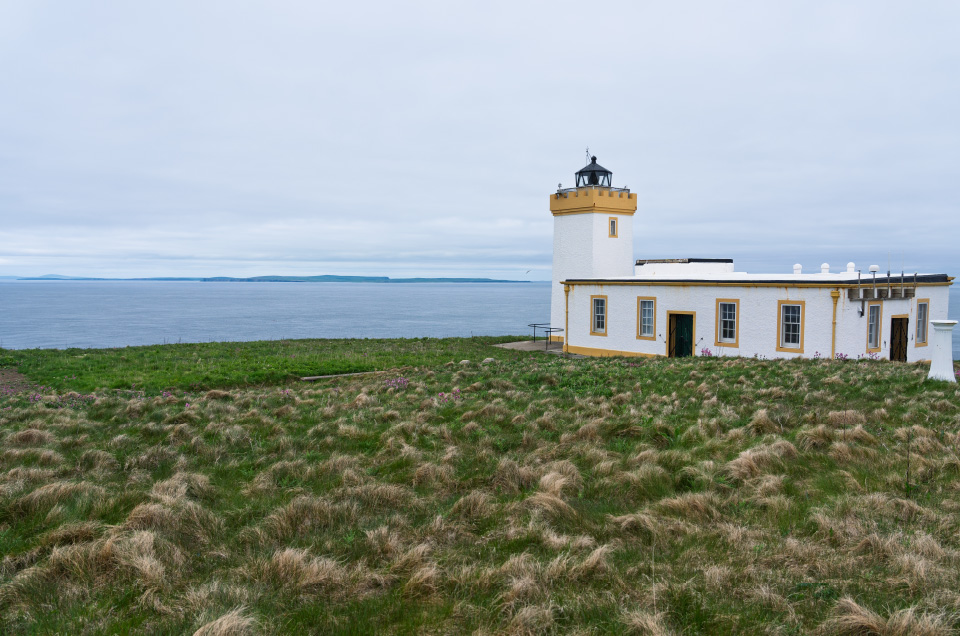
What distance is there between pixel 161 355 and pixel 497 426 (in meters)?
21.3

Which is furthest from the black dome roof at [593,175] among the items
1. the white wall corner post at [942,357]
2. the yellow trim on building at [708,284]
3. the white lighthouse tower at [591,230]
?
the white wall corner post at [942,357]

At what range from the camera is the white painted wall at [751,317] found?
20641mm

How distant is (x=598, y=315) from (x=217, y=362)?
16.0m

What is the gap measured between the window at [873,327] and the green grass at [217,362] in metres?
13.6

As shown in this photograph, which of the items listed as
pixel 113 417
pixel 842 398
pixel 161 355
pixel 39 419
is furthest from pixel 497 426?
pixel 161 355

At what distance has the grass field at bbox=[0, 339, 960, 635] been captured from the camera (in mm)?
4125

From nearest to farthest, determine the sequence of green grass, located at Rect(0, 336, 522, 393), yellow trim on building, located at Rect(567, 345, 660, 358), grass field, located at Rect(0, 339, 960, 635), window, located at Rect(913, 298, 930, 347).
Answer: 1. grass field, located at Rect(0, 339, 960, 635)
2. green grass, located at Rect(0, 336, 522, 393)
3. window, located at Rect(913, 298, 930, 347)
4. yellow trim on building, located at Rect(567, 345, 660, 358)

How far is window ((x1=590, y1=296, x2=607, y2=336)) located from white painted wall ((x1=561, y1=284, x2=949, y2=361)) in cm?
22

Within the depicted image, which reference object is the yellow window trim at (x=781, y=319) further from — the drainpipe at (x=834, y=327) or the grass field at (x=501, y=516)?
the grass field at (x=501, y=516)

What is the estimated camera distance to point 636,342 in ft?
84.7

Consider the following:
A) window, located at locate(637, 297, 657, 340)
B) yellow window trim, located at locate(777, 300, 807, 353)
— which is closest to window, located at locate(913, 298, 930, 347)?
yellow window trim, located at locate(777, 300, 807, 353)

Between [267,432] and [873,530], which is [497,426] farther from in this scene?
[873,530]

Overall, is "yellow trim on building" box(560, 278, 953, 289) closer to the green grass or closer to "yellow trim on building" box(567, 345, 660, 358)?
"yellow trim on building" box(567, 345, 660, 358)

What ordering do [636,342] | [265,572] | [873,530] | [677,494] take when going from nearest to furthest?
[265,572]
[873,530]
[677,494]
[636,342]
